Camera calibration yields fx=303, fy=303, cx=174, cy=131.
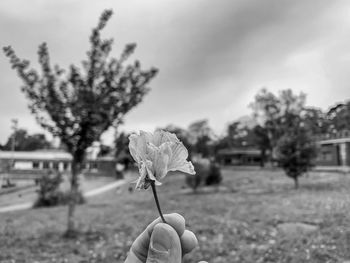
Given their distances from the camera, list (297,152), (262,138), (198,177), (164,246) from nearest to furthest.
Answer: (164,246) → (297,152) → (198,177) → (262,138)

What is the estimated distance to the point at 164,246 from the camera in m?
0.97

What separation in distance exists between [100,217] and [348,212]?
218 inches

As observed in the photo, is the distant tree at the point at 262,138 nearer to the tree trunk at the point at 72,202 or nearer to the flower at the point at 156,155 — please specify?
the tree trunk at the point at 72,202

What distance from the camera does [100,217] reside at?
25.1 feet

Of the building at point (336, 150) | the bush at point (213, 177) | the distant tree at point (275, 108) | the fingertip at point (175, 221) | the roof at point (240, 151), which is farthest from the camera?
the roof at point (240, 151)

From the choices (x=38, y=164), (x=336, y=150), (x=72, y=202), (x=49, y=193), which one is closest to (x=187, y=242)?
(x=72, y=202)

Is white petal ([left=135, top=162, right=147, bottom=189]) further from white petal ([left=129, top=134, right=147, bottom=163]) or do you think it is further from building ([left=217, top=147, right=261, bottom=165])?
building ([left=217, top=147, right=261, bottom=165])

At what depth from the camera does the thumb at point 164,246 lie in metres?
0.97

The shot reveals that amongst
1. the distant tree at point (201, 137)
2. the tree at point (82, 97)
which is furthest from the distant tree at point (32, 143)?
the tree at point (82, 97)

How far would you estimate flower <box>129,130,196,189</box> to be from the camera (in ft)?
2.67

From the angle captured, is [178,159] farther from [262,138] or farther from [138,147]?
[262,138]

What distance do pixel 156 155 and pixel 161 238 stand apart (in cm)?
31

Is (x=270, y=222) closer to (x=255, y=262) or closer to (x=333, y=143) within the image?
(x=255, y=262)

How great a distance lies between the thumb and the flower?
235 mm
